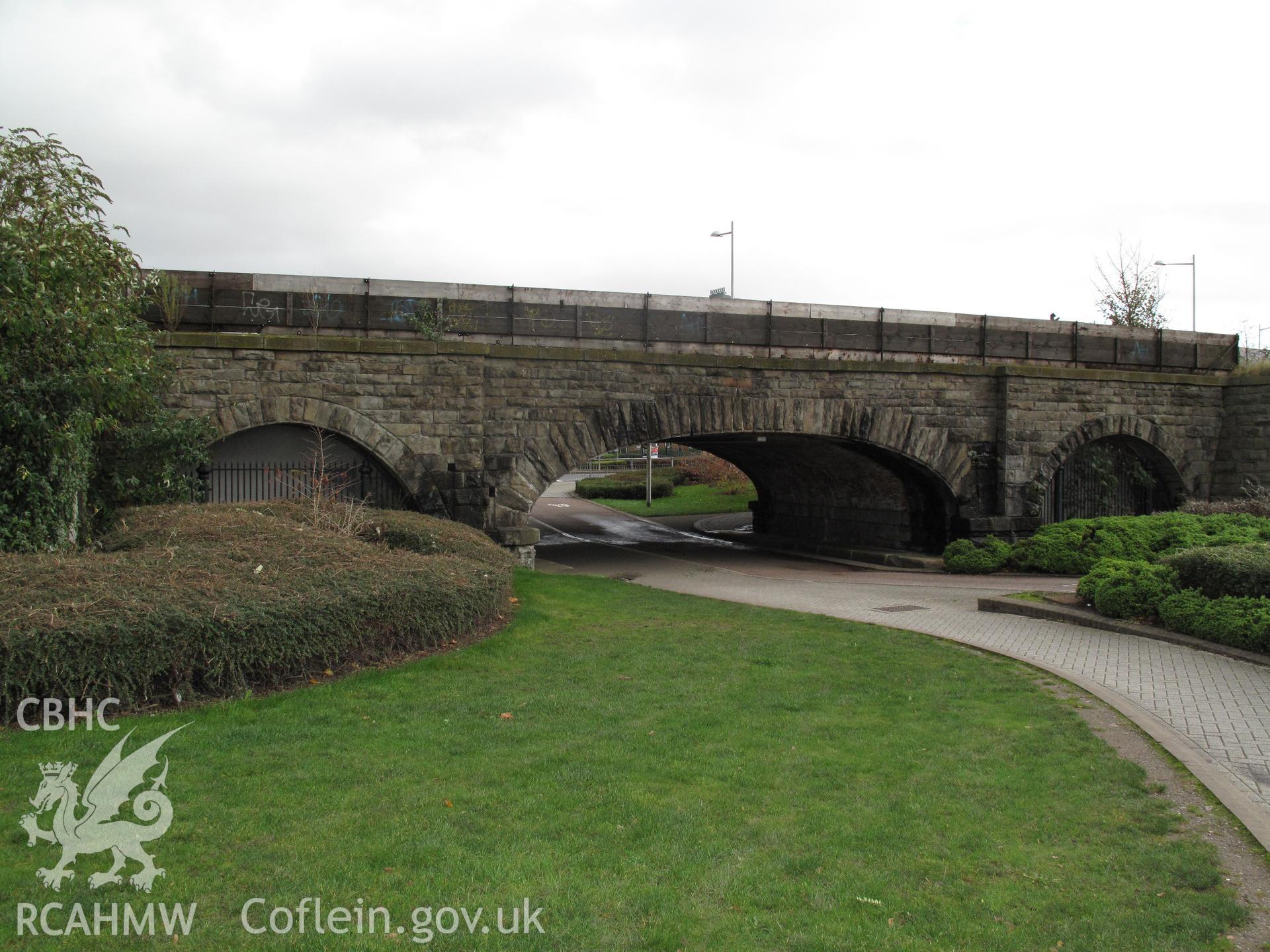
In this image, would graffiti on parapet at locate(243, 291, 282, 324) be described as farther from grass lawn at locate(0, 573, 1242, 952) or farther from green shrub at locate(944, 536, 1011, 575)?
green shrub at locate(944, 536, 1011, 575)

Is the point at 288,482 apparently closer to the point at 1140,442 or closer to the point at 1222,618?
the point at 1222,618

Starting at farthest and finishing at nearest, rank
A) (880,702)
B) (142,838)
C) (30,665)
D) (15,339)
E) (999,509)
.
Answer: (999,509) → (15,339) → (880,702) → (30,665) → (142,838)

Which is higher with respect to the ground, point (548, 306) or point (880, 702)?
point (548, 306)

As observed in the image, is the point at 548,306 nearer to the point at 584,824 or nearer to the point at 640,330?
the point at 640,330

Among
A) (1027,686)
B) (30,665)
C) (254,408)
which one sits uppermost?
(254,408)

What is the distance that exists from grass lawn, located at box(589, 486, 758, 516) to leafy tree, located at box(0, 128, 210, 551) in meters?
26.4

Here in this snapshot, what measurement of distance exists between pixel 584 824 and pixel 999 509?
1641 cm

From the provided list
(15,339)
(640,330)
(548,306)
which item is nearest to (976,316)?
(640,330)

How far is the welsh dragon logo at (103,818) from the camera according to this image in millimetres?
3979

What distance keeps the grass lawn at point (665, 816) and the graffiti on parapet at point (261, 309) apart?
908cm

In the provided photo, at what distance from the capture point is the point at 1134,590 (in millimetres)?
11297

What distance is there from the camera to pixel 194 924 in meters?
3.63

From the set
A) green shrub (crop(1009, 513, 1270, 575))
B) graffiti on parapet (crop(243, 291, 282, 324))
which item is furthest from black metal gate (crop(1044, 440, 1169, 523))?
graffiti on parapet (crop(243, 291, 282, 324))

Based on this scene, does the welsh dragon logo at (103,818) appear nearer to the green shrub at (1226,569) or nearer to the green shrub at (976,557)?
the green shrub at (1226,569)
